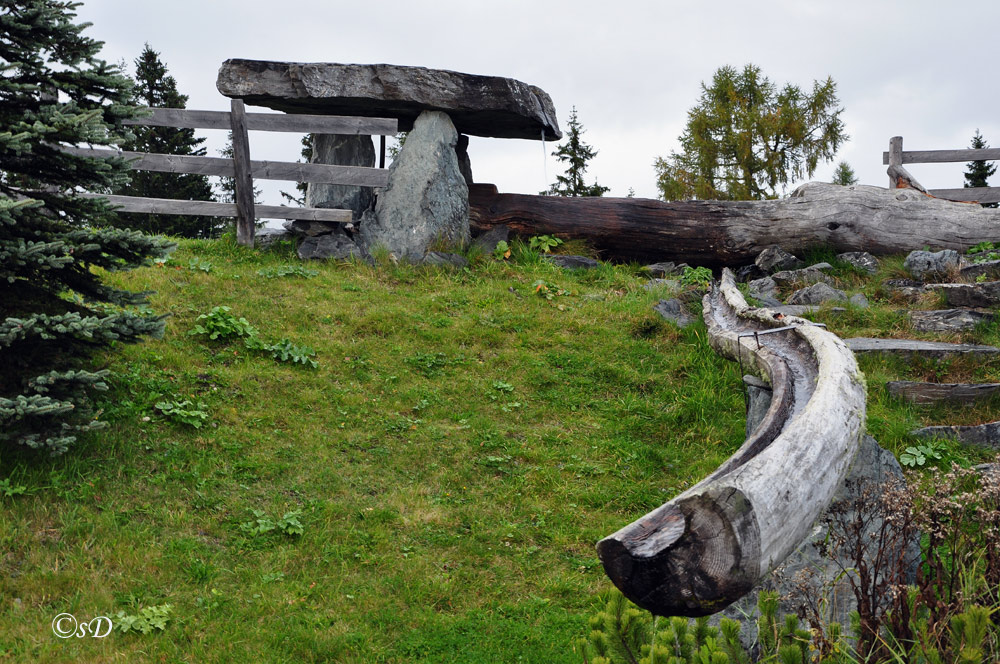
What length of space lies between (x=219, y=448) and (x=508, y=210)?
7852 mm

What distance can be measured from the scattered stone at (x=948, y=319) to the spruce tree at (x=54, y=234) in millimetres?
8210

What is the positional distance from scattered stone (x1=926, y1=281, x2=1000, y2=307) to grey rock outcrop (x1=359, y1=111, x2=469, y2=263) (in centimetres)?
681

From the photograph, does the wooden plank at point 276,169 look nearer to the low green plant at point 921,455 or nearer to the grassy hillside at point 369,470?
the grassy hillside at point 369,470

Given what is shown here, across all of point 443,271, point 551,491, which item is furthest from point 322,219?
point 551,491

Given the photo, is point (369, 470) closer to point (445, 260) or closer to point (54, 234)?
point (54, 234)

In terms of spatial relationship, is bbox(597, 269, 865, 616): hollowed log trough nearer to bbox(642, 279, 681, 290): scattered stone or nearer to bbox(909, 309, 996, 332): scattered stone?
bbox(909, 309, 996, 332): scattered stone

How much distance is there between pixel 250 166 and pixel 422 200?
2880mm

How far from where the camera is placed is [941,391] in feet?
24.7

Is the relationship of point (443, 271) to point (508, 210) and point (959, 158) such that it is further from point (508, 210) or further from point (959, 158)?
point (959, 158)

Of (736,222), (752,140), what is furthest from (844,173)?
(736,222)

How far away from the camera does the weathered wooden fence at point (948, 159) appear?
1573 centimetres

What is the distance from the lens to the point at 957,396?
7.47m

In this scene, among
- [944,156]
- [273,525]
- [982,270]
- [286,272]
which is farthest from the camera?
[944,156]

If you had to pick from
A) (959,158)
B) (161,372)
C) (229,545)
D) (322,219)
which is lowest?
(229,545)
